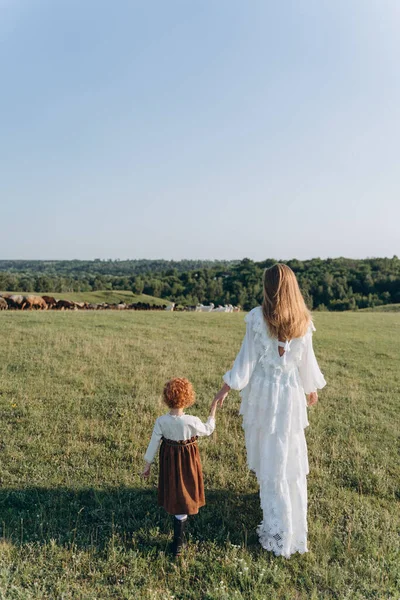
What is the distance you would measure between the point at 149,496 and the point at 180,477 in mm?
1514

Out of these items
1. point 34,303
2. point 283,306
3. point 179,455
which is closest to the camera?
point 179,455

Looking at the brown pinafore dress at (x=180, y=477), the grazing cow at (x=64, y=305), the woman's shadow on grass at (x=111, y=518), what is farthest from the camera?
the grazing cow at (x=64, y=305)

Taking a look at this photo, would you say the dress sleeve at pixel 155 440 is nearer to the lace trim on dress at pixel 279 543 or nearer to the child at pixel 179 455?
the child at pixel 179 455

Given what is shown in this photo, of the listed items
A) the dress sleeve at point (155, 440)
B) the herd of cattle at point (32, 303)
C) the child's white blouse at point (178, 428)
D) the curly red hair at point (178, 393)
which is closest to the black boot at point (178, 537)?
the dress sleeve at point (155, 440)

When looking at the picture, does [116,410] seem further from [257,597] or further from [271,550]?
[257,597]

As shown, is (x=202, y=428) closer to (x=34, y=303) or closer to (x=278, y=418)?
(x=278, y=418)

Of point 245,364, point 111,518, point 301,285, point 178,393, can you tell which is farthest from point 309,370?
point 301,285

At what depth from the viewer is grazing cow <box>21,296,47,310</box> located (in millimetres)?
25781

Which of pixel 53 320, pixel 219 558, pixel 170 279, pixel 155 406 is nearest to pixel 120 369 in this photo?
pixel 155 406

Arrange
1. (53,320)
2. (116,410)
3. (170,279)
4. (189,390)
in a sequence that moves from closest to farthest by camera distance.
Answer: (189,390) < (116,410) < (53,320) < (170,279)

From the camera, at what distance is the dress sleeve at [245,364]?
16.0 feet

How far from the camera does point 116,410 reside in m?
8.92

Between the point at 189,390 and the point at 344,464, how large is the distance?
154 inches

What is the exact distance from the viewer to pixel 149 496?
19.4 feet
